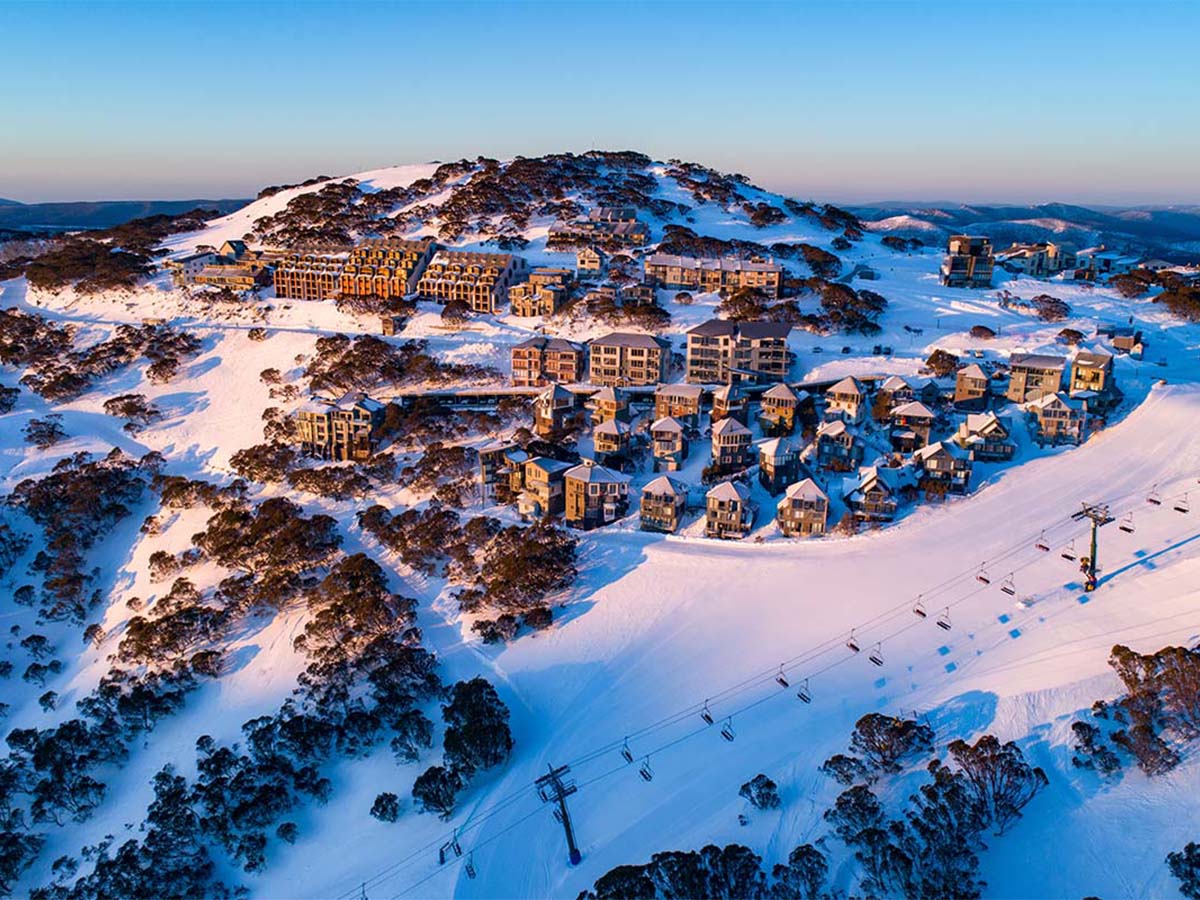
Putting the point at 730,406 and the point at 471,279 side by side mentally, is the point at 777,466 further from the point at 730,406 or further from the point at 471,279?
the point at 471,279

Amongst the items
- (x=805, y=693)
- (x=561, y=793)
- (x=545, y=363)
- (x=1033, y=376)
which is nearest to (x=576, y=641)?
(x=561, y=793)

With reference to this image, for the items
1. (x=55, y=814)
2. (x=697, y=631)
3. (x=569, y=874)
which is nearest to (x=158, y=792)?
(x=55, y=814)

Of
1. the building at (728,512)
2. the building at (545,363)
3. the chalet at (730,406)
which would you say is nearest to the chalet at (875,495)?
the building at (728,512)

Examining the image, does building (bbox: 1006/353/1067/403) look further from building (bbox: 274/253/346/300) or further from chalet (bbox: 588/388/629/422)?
building (bbox: 274/253/346/300)

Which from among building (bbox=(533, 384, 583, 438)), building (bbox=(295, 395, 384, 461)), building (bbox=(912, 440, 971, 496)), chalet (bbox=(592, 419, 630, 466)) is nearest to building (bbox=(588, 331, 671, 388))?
building (bbox=(533, 384, 583, 438))

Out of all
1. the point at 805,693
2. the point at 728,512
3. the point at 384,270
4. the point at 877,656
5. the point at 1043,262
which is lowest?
the point at 805,693

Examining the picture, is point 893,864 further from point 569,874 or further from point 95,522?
point 95,522

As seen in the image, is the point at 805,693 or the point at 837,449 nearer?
the point at 805,693
